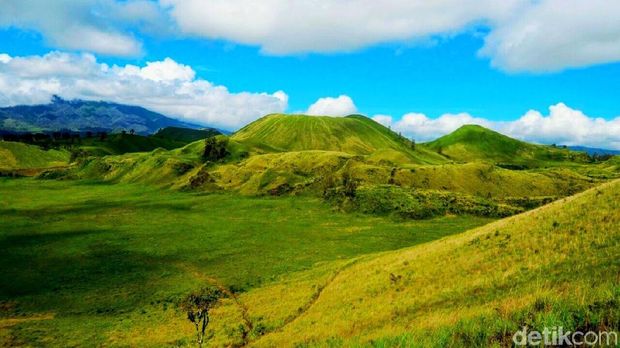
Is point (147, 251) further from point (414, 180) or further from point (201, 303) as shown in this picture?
point (414, 180)

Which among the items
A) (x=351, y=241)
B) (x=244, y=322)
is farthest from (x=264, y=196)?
(x=244, y=322)

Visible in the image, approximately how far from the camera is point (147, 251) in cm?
8469

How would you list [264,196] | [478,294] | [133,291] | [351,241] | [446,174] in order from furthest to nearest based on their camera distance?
[446,174], [264,196], [351,241], [133,291], [478,294]

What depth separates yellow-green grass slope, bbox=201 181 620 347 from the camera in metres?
12.4

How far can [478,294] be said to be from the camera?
2686 cm

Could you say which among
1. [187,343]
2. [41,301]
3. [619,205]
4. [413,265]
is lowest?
[41,301]

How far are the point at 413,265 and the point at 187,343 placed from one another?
2419 cm

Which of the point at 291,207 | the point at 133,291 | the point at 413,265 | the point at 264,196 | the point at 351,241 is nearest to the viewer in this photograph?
the point at 413,265

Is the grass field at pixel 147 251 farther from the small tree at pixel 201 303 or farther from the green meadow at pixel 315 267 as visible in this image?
the small tree at pixel 201 303

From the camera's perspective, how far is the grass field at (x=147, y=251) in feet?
163

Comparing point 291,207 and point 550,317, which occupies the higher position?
point 550,317

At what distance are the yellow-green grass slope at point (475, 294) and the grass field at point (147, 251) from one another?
44.3ft

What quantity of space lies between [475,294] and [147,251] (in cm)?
7445

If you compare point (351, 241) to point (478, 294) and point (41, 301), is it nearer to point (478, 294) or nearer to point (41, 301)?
point (41, 301)
